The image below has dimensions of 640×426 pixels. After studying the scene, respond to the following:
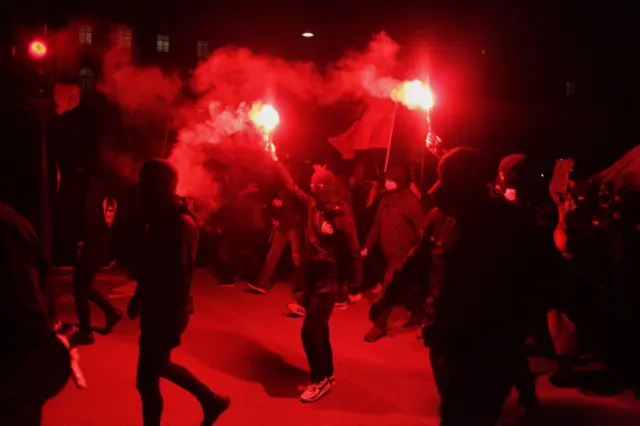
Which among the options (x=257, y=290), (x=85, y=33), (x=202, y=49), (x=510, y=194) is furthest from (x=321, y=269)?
(x=202, y=49)

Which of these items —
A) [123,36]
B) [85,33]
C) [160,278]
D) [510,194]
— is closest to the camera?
[160,278]

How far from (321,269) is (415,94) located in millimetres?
3841

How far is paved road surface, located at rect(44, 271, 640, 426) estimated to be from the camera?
5.72 m

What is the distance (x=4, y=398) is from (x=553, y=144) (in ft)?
85.3

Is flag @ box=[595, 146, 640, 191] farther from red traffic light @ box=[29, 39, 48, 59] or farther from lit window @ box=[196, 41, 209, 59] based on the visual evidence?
lit window @ box=[196, 41, 209, 59]

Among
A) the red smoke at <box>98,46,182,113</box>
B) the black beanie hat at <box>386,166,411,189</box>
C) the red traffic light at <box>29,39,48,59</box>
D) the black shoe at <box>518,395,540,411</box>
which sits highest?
the red traffic light at <box>29,39,48,59</box>

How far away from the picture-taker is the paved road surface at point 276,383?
572cm

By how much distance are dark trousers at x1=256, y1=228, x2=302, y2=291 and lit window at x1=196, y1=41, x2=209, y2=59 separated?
1490 centimetres

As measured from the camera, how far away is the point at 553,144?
26484 mm

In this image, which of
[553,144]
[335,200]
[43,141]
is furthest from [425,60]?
[553,144]

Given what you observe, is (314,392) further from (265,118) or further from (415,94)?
(415,94)

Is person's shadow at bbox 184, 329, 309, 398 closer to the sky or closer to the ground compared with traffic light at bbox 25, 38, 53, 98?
closer to the ground

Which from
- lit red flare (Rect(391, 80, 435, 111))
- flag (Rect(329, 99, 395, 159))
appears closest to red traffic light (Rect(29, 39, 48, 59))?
lit red flare (Rect(391, 80, 435, 111))

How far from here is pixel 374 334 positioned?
8.30 metres
